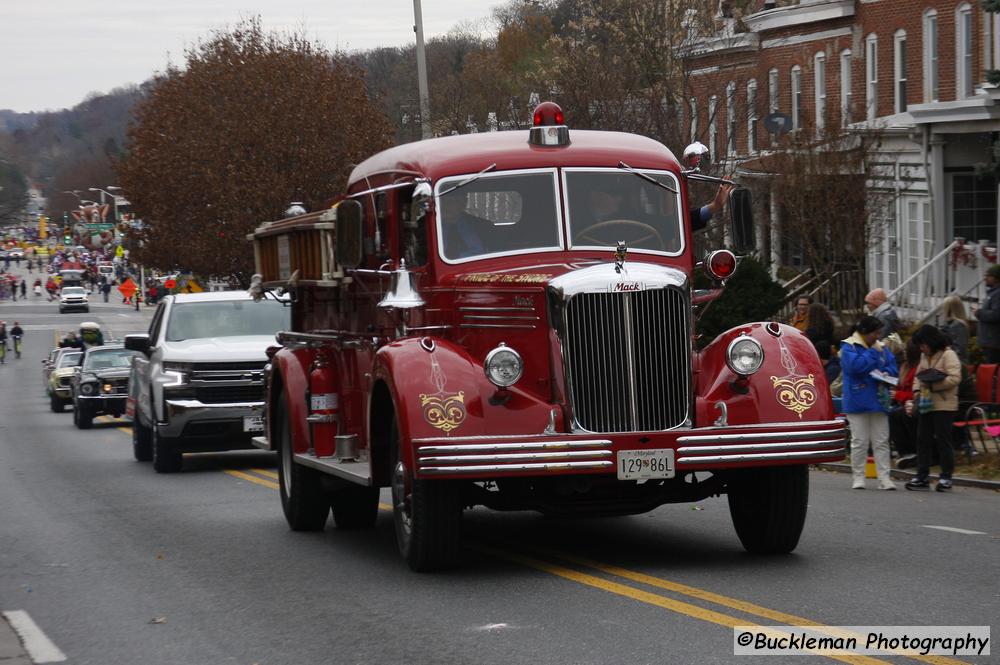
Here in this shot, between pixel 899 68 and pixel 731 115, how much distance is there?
5918mm

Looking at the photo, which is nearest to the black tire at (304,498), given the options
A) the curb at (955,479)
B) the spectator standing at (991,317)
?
the curb at (955,479)

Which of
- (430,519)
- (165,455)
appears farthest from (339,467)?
(165,455)

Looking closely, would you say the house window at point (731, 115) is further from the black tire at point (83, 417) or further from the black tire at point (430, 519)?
the black tire at point (430, 519)

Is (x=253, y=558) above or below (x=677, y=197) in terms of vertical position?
below

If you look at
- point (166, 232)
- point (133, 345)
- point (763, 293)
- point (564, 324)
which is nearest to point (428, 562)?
point (564, 324)

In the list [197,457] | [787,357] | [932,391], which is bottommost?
[197,457]

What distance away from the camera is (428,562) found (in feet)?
33.4

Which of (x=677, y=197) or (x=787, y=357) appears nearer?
(x=787, y=357)

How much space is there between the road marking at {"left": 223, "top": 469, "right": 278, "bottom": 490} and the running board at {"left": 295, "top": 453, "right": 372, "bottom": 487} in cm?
518

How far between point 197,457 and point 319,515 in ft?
35.3

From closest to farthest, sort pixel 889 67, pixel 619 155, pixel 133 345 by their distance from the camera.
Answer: pixel 619 155 → pixel 133 345 → pixel 889 67

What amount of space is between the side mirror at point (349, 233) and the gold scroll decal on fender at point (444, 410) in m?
2.00

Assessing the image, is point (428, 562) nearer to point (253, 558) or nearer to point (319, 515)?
point (253, 558)

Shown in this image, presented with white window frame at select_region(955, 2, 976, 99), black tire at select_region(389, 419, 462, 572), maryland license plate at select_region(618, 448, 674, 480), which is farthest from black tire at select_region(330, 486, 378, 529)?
white window frame at select_region(955, 2, 976, 99)
